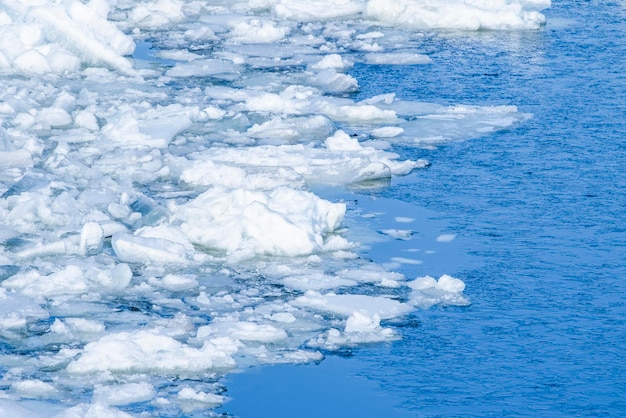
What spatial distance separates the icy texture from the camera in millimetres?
5039

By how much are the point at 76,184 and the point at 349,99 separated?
2.92m

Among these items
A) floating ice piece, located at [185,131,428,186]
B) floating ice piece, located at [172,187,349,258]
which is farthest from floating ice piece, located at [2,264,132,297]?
floating ice piece, located at [185,131,428,186]

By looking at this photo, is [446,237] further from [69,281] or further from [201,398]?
[201,398]

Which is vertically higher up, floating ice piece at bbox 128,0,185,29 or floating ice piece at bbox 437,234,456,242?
floating ice piece at bbox 128,0,185,29

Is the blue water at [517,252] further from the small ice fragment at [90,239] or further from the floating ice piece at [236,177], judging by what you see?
the small ice fragment at [90,239]

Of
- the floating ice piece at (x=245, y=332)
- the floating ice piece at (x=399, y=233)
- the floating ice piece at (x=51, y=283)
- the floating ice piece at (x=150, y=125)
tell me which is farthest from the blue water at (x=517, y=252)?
the floating ice piece at (x=150, y=125)

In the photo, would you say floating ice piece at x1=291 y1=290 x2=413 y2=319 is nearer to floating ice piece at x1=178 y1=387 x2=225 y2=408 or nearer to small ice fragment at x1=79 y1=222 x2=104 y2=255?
floating ice piece at x1=178 y1=387 x2=225 y2=408

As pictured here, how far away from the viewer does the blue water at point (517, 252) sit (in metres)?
4.80

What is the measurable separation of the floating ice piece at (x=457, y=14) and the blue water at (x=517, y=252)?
4.34 feet

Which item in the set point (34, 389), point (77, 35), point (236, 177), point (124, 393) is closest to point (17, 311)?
point (34, 389)

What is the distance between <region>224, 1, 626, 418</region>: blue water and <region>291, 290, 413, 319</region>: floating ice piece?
153 millimetres

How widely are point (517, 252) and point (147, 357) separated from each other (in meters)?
2.32

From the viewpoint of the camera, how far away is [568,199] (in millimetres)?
7047

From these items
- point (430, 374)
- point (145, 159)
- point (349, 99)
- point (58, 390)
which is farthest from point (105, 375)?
point (349, 99)
